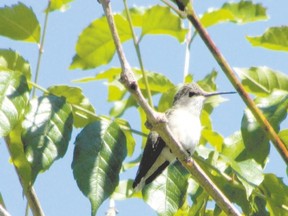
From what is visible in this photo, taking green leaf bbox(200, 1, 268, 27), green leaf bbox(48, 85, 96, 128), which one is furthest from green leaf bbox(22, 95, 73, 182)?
green leaf bbox(200, 1, 268, 27)

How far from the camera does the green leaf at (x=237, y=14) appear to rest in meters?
4.89

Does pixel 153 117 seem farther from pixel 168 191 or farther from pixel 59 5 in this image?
pixel 59 5

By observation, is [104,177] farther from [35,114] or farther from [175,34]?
[175,34]

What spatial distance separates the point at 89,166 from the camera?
3303 millimetres

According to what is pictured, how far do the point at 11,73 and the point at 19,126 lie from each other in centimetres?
28

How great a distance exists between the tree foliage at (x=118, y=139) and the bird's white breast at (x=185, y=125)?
191 millimetres

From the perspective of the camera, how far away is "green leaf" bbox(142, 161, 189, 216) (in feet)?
11.3

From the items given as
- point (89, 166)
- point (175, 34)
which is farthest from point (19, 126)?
point (175, 34)

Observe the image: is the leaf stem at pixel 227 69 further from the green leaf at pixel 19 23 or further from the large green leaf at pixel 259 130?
the green leaf at pixel 19 23

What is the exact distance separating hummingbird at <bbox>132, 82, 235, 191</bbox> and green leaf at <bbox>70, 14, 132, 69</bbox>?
568mm

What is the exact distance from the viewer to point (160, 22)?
174 inches

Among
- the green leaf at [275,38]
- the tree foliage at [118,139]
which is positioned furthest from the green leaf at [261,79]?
the green leaf at [275,38]

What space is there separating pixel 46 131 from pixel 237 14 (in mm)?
2128

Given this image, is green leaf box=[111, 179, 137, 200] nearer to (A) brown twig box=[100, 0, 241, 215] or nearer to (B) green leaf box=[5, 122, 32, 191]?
(B) green leaf box=[5, 122, 32, 191]
